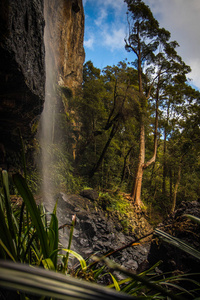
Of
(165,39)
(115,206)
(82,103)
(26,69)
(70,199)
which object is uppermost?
(165,39)

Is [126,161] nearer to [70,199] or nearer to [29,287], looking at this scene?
[70,199]

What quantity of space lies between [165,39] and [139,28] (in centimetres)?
173

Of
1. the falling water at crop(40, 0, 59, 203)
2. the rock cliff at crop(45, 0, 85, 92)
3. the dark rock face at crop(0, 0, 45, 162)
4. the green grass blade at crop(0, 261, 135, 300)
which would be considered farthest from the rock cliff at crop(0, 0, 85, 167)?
the rock cliff at crop(45, 0, 85, 92)

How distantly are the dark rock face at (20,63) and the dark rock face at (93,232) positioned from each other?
9.20ft

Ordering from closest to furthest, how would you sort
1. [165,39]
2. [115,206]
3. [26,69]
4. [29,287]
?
[29,287] < [26,69] < [115,206] < [165,39]

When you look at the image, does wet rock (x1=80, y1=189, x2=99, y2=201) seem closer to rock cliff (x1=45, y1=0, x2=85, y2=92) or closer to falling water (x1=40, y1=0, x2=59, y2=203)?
falling water (x1=40, y1=0, x2=59, y2=203)

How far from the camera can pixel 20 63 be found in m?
2.73

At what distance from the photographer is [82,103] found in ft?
26.1

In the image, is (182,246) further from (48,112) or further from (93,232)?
(48,112)

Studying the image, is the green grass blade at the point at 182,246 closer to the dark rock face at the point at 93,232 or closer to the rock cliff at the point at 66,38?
the dark rock face at the point at 93,232

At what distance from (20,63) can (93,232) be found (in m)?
4.96

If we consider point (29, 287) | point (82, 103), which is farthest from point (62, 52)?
point (29, 287)

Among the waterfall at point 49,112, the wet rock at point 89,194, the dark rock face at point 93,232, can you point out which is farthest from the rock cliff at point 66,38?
the dark rock face at point 93,232

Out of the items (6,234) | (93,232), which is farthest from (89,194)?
(6,234)
